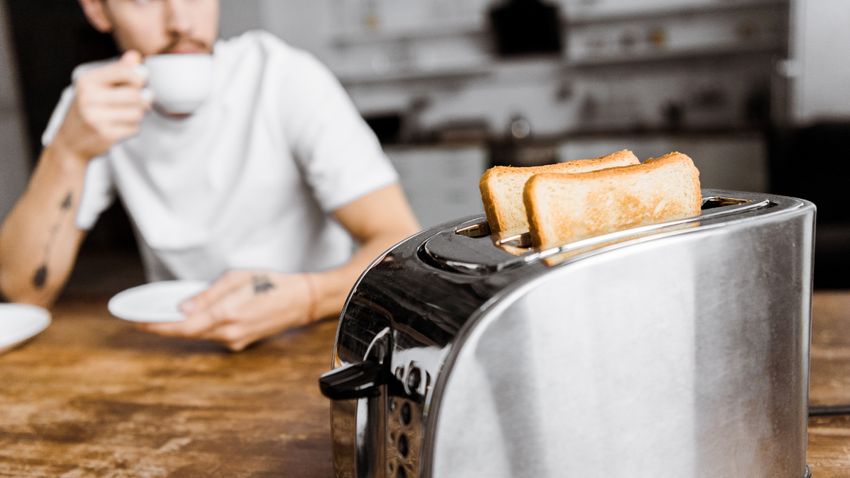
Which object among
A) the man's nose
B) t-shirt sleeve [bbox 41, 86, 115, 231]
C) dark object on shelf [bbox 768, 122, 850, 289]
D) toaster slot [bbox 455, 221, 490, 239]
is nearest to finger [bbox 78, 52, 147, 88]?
the man's nose

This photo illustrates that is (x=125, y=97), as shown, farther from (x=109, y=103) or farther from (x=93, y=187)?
(x=93, y=187)

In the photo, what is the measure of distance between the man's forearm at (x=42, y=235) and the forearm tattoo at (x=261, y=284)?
21.0 inches

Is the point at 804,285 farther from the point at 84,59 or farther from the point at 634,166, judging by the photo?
the point at 84,59

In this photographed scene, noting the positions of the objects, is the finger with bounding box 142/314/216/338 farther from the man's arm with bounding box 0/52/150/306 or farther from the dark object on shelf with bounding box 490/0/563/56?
the dark object on shelf with bounding box 490/0/563/56

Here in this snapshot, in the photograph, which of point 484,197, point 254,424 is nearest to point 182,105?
point 254,424

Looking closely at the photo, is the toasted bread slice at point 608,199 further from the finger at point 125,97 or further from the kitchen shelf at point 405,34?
the kitchen shelf at point 405,34

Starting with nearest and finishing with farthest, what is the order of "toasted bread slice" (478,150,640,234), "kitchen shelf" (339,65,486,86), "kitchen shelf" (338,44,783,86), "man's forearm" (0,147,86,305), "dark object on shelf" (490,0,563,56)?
"toasted bread slice" (478,150,640,234)
"man's forearm" (0,147,86,305)
"kitchen shelf" (338,44,783,86)
"dark object on shelf" (490,0,563,56)
"kitchen shelf" (339,65,486,86)

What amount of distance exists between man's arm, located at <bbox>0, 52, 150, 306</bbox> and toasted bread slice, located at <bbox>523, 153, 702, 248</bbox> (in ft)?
3.12

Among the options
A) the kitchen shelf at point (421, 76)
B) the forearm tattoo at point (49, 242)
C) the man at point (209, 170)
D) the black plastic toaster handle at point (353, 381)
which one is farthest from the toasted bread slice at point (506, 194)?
the kitchen shelf at point (421, 76)

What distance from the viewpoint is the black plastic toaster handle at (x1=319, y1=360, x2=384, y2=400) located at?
0.43 m

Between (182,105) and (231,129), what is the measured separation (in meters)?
0.37

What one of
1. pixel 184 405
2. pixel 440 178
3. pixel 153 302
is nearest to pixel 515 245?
pixel 184 405

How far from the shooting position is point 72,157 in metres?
1.32

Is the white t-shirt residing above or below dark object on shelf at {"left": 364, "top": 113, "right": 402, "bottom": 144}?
above
